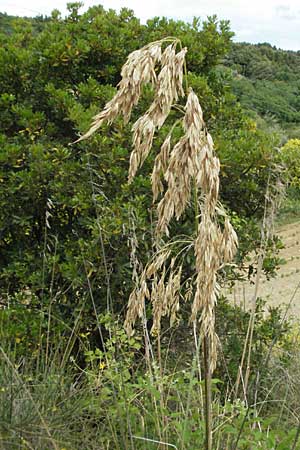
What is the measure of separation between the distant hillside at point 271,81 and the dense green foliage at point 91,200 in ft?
57.5

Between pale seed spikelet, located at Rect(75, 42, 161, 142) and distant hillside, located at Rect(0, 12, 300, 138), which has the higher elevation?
distant hillside, located at Rect(0, 12, 300, 138)

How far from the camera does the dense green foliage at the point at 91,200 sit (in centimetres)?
357

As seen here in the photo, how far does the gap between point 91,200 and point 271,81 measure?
3083 cm

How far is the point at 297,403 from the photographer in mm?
3408

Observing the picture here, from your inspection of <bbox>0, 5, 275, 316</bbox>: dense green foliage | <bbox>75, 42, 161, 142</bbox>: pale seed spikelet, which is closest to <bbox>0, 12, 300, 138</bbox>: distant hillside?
<bbox>0, 5, 275, 316</bbox>: dense green foliage

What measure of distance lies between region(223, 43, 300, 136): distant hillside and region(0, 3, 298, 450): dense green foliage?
17529 mm

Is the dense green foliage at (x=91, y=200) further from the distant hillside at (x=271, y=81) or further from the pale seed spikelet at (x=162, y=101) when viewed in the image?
the distant hillside at (x=271, y=81)

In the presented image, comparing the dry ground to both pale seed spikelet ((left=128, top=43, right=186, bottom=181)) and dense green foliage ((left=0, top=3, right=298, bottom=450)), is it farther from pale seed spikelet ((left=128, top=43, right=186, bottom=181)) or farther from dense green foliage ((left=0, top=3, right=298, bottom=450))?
pale seed spikelet ((left=128, top=43, right=186, bottom=181))

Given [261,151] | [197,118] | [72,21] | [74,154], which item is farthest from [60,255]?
[197,118]

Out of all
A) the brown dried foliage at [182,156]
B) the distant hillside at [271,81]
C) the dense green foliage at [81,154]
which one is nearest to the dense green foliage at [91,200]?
the dense green foliage at [81,154]

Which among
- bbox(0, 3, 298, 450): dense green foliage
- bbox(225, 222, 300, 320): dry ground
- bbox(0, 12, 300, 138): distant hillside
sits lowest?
bbox(225, 222, 300, 320): dry ground

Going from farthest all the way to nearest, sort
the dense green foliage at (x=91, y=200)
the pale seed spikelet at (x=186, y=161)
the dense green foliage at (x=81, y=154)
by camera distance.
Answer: the dense green foliage at (x=81, y=154) → the dense green foliage at (x=91, y=200) → the pale seed spikelet at (x=186, y=161)

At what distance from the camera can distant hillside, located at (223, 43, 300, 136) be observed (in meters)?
25.2

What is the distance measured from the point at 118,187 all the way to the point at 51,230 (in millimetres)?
647
